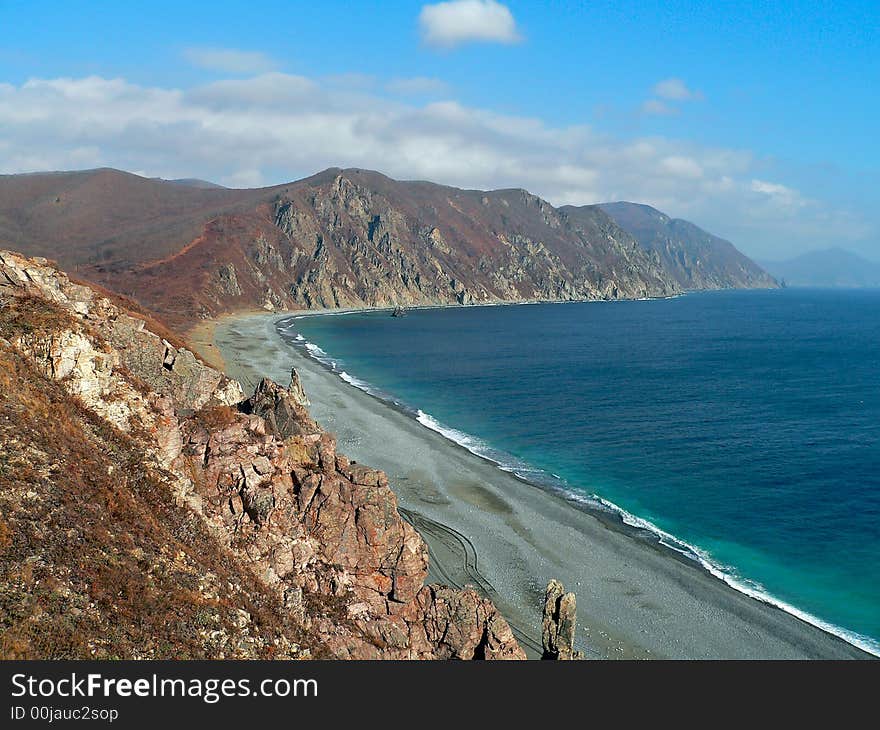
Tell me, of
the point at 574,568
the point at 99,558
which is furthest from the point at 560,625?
the point at 99,558

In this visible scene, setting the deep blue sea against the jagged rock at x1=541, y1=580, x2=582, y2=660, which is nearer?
the jagged rock at x1=541, y1=580, x2=582, y2=660

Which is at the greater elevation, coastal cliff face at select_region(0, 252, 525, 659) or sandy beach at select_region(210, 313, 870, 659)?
coastal cliff face at select_region(0, 252, 525, 659)

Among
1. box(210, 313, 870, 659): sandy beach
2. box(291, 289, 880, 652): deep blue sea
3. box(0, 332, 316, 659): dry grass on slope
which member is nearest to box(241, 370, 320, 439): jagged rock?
box(0, 332, 316, 659): dry grass on slope

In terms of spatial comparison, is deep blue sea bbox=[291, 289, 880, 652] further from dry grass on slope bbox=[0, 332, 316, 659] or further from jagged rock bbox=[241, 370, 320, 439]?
dry grass on slope bbox=[0, 332, 316, 659]

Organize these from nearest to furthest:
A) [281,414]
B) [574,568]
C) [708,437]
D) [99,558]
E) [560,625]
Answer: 1. [99,558]
2. [560,625]
3. [281,414]
4. [574,568]
5. [708,437]

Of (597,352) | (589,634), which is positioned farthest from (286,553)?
(597,352)

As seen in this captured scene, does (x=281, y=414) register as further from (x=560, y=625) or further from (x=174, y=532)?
(x=560, y=625)

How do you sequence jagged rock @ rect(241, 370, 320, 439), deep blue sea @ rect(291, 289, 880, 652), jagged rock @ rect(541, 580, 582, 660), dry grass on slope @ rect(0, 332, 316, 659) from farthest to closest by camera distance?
deep blue sea @ rect(291, 289, 880, 652)
jagged rock @ rect(241, 370, 320, 439)
jagged rock @ rect(541, 580, 582, 660)
dry grass on slope @ rect(0, 332, 316, 659)
